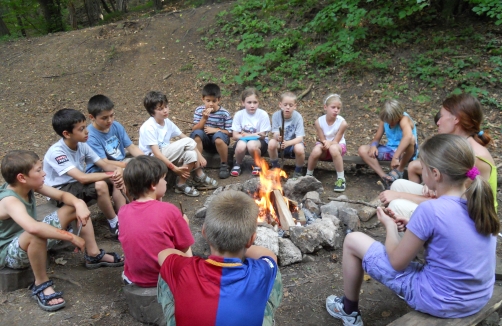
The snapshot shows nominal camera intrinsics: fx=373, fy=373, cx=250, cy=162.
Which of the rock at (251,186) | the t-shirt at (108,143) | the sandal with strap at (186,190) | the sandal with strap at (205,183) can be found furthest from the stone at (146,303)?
the sandal with strap at (205,183)

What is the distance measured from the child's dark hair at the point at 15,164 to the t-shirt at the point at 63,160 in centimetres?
73

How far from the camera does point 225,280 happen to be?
178 cm

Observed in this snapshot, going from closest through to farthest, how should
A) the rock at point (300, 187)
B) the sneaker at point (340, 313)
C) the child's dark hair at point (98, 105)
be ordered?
the sneaker at point (340, 313), the child's dark hair at point (98, 105), the rock at point (300, 187)

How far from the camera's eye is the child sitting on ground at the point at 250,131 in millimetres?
5309

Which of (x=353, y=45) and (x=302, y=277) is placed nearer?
(x=302, y=277)

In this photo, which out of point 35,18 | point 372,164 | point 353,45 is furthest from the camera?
point 35,18

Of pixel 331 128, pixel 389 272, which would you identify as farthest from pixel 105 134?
pixel 389 272

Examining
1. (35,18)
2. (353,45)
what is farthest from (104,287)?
(35,18)

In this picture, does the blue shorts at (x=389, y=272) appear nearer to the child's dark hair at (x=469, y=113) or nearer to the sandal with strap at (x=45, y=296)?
the child's dark hair at (x=469, y=113)

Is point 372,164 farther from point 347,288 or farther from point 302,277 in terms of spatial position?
point 347,288

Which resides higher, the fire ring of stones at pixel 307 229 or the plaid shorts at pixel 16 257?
the plaid shorts at pixel 16 257

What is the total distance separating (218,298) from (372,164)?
12.7 feet

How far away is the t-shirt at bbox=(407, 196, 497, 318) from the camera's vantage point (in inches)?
80.6

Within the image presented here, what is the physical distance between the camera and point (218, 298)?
1.77 m
